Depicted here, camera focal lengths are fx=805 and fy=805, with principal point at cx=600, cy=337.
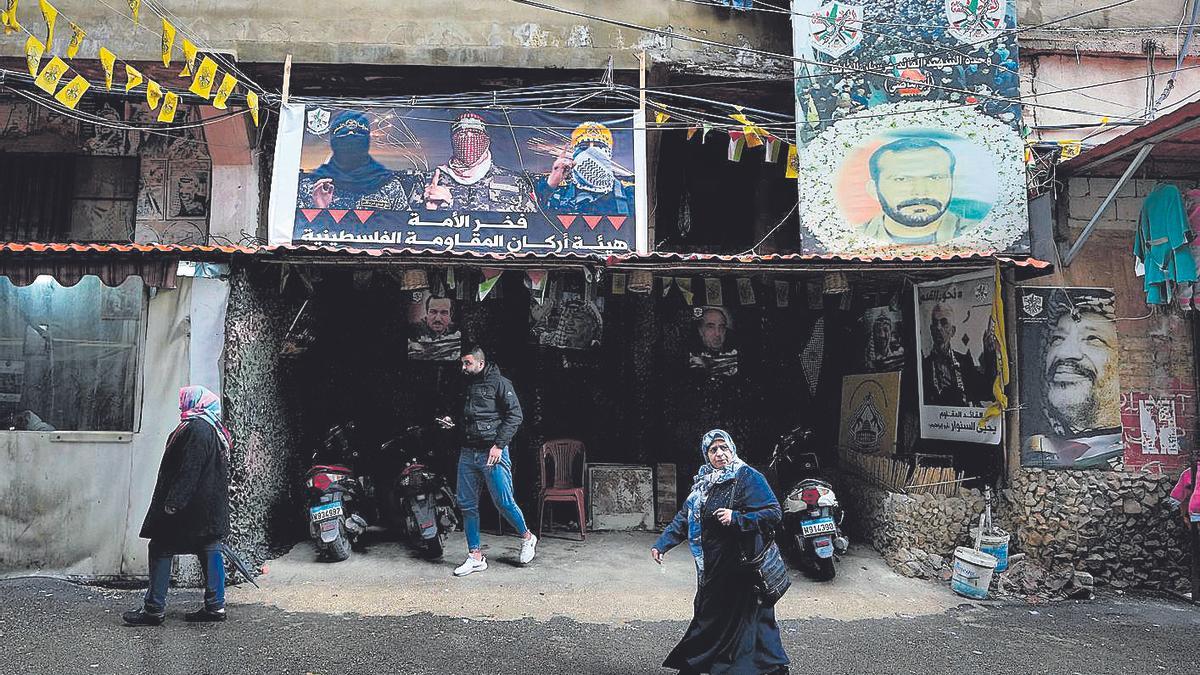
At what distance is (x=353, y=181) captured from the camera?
8.21 m

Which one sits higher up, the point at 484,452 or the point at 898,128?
the point at 898,128

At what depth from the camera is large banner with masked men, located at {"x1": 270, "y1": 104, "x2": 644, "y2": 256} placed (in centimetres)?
809

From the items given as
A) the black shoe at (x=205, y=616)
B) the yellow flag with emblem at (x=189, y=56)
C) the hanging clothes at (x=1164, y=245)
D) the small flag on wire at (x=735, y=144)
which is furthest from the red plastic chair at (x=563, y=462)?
the hanging clothes at (x=1164, y=245)

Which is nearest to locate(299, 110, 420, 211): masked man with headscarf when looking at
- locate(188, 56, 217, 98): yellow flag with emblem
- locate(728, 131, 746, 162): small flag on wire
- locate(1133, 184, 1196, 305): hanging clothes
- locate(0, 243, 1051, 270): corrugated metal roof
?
locate(188, 56, 217, 98): yellow flag with emblem

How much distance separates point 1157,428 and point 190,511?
8111 mm

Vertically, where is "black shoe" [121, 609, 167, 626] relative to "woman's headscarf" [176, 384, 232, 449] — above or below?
below

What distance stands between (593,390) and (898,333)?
11.4 feet

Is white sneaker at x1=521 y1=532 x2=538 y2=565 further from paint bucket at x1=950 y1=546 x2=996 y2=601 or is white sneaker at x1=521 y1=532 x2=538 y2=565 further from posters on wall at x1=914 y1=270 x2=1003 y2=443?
posters on wall at x1=914 y1=270 x2=1003 y2=443

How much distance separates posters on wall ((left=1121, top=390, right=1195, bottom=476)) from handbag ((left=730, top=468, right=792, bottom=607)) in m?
4.69

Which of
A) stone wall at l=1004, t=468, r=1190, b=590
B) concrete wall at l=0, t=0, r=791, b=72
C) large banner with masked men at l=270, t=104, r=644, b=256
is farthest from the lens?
concrete wall at l=0, t=0, r=791, b=72

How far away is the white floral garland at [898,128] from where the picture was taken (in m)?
7.79

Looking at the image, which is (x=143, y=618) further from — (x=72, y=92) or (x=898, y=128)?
(x=898, y=128)

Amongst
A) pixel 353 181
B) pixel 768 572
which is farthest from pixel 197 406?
pixel 768 572

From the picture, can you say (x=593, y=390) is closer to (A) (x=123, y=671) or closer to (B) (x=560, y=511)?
(B) (x=560, y=511)
